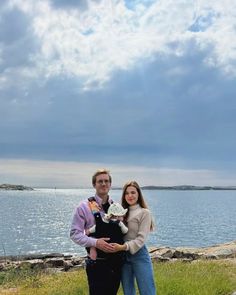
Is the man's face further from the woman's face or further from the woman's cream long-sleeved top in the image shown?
the woman's cream long-sleeved top

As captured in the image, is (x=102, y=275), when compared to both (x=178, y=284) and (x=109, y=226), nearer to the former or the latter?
(x=109, y=226)

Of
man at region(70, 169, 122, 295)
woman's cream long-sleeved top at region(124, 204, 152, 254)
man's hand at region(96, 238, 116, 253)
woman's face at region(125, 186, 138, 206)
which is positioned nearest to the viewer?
man's hand at region(96, 238, 116, 253)

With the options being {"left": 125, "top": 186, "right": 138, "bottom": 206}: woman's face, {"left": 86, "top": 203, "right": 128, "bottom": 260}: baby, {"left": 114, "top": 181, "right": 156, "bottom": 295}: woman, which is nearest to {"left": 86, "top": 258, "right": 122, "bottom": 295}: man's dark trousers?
{"left": 86, "top": 203, "right": 128, "bottom": 260}: baby

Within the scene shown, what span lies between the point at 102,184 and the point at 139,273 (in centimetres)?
137

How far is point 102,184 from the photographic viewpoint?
5824 mm

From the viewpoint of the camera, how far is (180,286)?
8.55 m

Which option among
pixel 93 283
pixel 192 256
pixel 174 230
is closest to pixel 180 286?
pixel 93 283

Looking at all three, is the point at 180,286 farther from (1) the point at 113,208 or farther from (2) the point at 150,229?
(1) the point at 113,208

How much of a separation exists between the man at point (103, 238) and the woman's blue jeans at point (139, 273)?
377mm

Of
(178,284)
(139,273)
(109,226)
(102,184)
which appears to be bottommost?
(178,284)

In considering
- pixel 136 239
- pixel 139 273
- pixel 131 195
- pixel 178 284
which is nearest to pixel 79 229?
pixel 136 239

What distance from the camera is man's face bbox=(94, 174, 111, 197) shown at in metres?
5.83

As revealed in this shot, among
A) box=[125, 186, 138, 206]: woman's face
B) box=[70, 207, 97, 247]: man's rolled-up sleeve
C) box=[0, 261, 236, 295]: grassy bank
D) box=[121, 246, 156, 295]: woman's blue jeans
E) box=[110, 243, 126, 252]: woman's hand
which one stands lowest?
box=[0, 261, 236, 295]: grassy bank

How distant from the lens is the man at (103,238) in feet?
18.9
